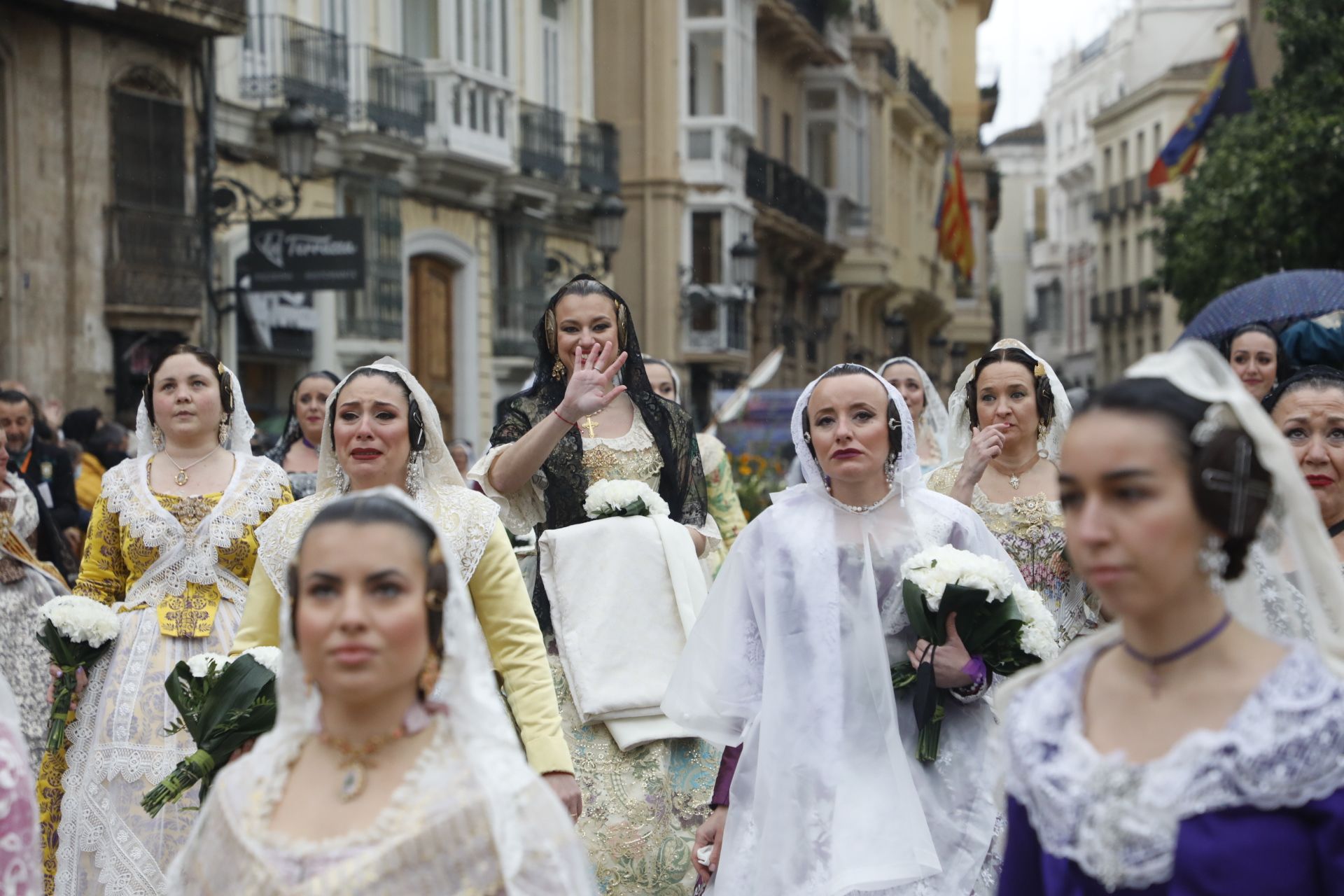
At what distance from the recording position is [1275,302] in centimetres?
1162

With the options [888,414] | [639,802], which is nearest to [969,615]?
[888,414]

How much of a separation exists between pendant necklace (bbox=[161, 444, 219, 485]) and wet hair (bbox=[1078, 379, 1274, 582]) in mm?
4393

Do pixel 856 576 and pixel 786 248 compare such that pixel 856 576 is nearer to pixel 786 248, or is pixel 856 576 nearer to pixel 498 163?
pixel 498 163

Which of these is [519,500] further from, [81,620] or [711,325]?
[711,325]

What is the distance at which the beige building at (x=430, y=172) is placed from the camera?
20.8 meters

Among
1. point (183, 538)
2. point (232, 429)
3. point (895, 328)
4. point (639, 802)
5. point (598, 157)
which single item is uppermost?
point (598, 157)

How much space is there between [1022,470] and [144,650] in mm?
3080

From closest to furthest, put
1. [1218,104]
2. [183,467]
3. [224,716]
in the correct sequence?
[224,716] → [183,467] → [1218,104]

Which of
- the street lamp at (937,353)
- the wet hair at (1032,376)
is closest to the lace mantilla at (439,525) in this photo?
the wet hair at (1032,376)

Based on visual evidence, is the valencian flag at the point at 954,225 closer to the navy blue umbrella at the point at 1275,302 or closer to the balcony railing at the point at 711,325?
the balcony railing at the point at 711,325

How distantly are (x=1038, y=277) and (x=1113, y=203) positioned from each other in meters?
19.7

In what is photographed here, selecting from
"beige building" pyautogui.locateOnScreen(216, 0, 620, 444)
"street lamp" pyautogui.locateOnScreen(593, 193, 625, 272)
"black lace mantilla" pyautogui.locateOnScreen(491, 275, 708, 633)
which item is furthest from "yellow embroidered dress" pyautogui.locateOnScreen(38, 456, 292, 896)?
"street lamp" pyautogui.locateOnScreen(593, 193, 625, 272)

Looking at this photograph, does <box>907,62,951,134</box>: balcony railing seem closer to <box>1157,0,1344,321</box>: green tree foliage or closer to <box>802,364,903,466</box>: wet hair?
<box>1157,0,1344,321</box>: green tree foliage

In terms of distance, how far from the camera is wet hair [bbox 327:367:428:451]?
5.49 meters
